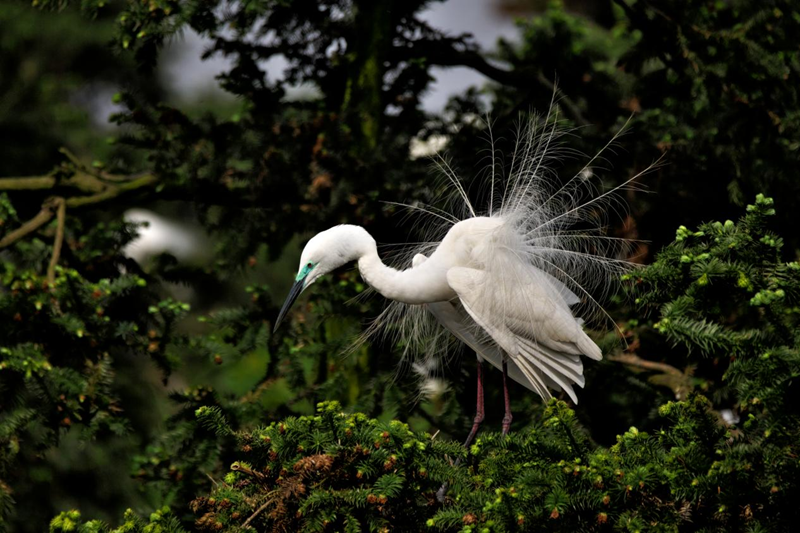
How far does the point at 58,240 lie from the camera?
320cm

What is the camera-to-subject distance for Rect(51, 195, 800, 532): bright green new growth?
1.70m

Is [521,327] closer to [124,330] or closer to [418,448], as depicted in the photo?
[418,448]

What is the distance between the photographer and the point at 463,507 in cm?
186

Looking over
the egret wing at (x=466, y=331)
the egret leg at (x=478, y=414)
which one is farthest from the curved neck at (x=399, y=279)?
the egret leg at (x=478, y=414)

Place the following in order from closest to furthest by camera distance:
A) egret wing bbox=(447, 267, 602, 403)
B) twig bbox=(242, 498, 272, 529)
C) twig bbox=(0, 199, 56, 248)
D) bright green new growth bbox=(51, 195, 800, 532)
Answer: bright green new growth bbox=(51, 195, 800, 532) < twig bbox=(242, 498, 272, 529) < egret wing bbox=(447, 267, 602, 403) < twig bbox=(0, 199, 56, 248)

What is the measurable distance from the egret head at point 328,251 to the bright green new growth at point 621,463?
3.00 ft

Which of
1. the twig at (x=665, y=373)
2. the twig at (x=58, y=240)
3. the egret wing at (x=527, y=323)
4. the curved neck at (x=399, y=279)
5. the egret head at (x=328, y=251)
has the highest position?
the twig at (x=58, y=240)

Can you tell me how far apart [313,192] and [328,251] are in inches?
19.7

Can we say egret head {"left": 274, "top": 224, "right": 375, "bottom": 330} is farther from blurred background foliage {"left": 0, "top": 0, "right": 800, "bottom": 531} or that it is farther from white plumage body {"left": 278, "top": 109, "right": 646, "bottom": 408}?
blurred background foliage {"left": 0, "top": 0, "right": 800, "bottom": 531}

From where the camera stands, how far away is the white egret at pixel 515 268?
282 cm

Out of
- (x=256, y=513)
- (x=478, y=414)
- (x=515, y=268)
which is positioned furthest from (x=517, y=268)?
(x=256, y=513)

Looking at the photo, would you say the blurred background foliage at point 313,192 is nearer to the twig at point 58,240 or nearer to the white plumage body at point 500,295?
the twig at point 58,240

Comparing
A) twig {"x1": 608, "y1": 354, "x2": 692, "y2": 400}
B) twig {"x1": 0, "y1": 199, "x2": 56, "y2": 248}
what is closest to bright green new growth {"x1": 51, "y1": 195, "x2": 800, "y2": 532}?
twig {"x1": 608, "y1": 354, "x2": 692, "y2": 400}

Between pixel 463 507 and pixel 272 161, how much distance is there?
185cm
